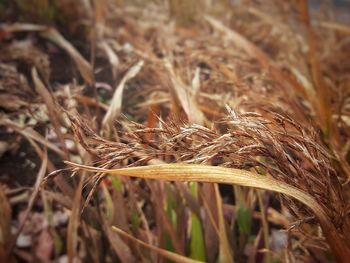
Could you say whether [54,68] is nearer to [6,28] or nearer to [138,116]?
[6,28]

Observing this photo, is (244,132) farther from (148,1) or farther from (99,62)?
(148,1)

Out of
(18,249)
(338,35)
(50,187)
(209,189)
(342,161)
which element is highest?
(338,35)

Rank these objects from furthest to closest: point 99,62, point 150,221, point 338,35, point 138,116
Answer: point 338,35, point 99,62, point 138,116, point 150,221

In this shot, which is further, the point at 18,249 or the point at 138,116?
the point at 138,116

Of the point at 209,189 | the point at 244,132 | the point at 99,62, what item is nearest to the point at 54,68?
the point at 99,62

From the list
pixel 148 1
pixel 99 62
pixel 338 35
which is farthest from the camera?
pixel 148 1

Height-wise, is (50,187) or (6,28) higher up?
(6,28)
